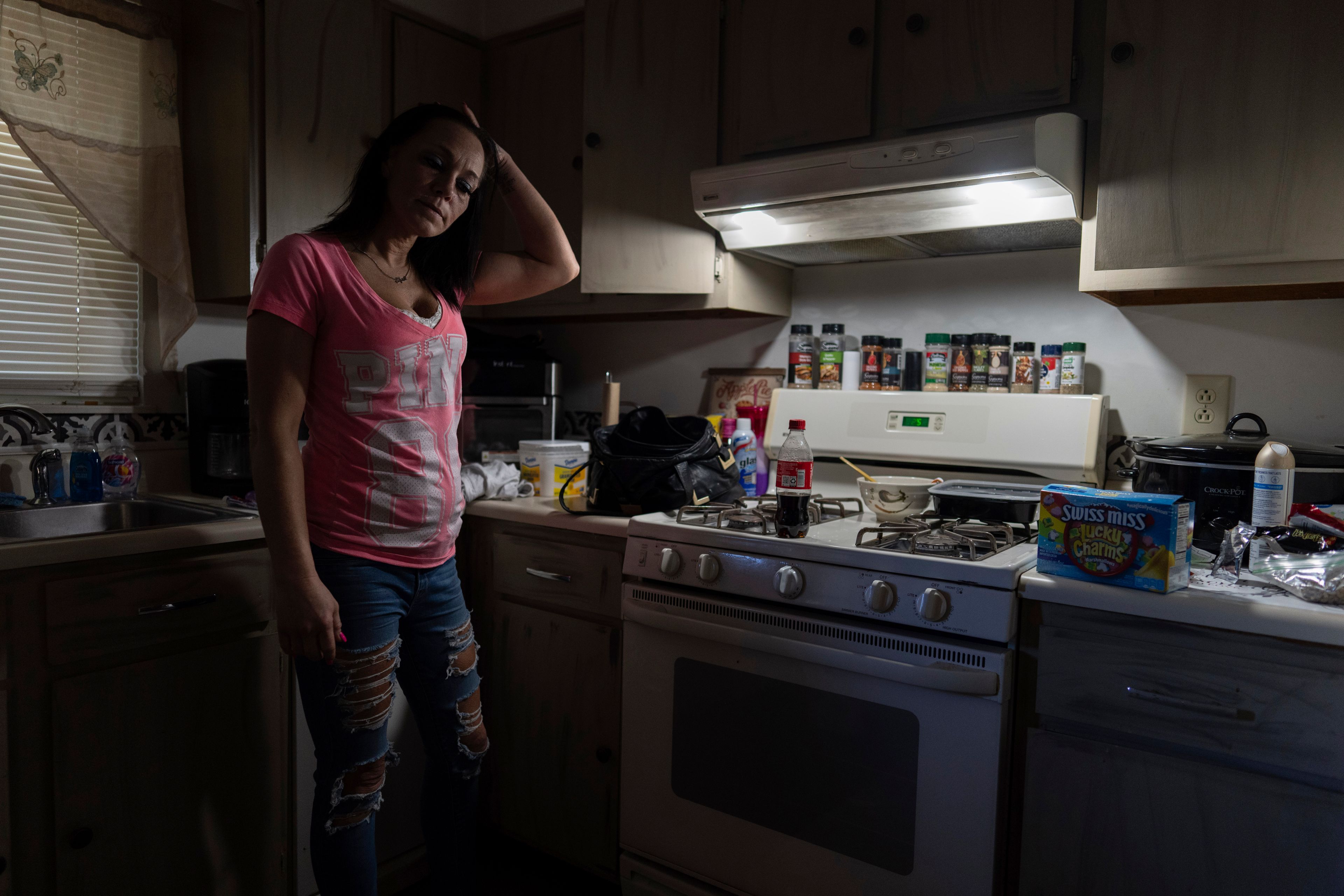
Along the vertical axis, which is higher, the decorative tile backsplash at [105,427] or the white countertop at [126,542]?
the decorative tile backsplash at [105,427]

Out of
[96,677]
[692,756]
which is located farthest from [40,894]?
[692,756]

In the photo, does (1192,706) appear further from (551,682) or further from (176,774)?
(176,774)

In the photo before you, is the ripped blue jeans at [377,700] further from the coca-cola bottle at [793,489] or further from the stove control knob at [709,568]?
the coca-cola bottle at [793,489]

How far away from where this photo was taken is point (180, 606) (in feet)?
5.06

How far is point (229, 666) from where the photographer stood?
63.7 inches

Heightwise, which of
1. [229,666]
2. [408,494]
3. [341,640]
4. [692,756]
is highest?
[408,494]

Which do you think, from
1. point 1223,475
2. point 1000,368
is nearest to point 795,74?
point 1000,368

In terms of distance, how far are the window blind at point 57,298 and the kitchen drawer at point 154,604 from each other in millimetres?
729

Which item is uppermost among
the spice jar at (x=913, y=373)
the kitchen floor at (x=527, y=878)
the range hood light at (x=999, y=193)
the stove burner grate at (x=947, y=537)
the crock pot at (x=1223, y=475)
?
the range hood light at (x=999, y=193)

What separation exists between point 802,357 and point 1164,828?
125cm

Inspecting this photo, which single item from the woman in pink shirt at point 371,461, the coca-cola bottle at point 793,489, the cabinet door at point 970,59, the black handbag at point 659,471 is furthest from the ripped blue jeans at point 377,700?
the cabinet door at point 970,59

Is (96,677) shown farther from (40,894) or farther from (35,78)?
(35,78)

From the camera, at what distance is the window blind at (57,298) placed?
1881 mm

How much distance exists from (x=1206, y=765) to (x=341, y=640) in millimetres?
1206
